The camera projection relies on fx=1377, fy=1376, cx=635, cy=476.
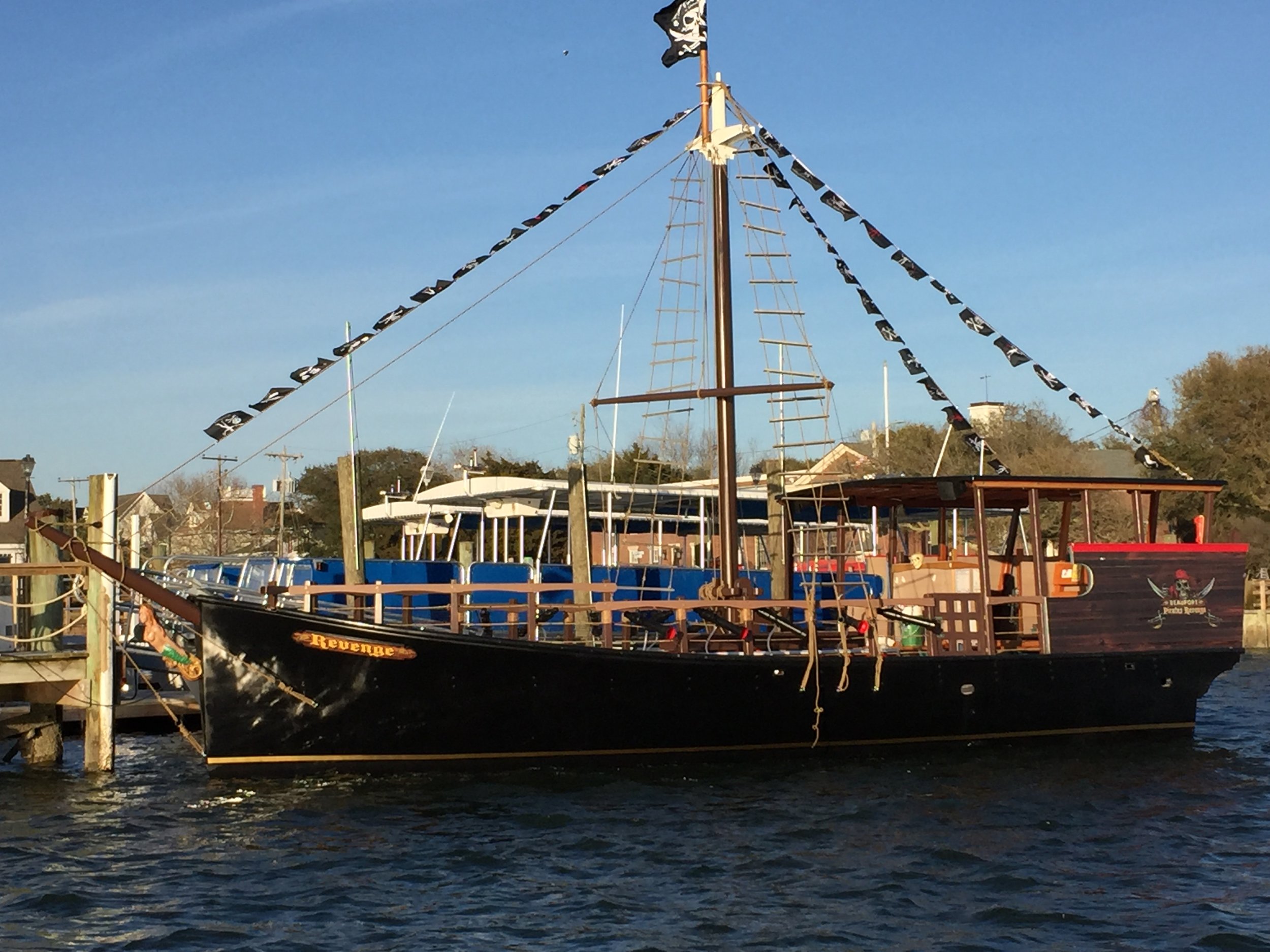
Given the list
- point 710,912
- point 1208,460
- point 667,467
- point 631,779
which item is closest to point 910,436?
point 1208,460

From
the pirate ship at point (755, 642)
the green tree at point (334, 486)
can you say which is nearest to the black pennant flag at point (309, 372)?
the pirate ship at point (755, 642)

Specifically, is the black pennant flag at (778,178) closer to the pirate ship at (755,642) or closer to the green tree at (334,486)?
the pirate ship at (755,642)

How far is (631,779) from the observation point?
589 inches

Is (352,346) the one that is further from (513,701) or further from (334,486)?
(334,486)

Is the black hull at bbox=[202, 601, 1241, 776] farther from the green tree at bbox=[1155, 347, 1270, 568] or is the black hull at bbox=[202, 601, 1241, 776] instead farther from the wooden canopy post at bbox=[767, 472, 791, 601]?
the green tree at bbox=[1155, 347, 1270, 568]

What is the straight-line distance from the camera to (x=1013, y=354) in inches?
711

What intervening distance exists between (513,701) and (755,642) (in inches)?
174

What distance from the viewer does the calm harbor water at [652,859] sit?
9633 millimetres

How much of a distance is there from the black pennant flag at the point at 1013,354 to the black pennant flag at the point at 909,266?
1.39 meters

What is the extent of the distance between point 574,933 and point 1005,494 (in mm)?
11051

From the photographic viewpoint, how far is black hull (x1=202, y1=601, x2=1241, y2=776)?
14.5 metres

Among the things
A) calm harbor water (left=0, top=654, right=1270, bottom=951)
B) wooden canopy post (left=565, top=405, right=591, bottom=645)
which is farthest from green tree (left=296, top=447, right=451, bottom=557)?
calm harbor water (left=0, top=654, right=1270, bottom=951)

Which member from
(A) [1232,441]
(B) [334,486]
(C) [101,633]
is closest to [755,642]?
(C) [101,633]

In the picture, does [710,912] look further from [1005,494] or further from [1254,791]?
[1005,494]
